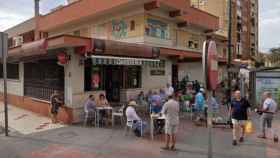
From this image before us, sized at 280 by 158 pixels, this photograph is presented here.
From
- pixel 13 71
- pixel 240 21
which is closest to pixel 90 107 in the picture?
pixel 13 71

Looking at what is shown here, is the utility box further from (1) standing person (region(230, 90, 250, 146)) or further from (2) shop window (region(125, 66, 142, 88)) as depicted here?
(2) shop window (region(125, 66, 142, 88))

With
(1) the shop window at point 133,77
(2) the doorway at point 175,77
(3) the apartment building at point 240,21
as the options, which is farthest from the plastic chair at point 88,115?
(3) the apartment building at point 240,21

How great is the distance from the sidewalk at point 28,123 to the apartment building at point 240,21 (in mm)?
25152

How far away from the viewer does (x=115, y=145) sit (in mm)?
7496

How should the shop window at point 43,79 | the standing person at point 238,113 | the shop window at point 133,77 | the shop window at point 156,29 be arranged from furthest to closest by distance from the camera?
the shop window at point 156,29 < the shop window at point 133,77 < the shop window at point 43,79 < the standing person at point 238,113

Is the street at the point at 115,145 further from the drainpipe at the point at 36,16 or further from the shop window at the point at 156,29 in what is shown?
the drainpipe at the point at 36,16

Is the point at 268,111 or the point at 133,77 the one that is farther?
the point at 133,77

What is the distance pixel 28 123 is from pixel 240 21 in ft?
133

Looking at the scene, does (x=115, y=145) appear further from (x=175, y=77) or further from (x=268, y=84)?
(x=175, y=77)

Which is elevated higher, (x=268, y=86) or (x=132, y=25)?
(x=132, y=25)

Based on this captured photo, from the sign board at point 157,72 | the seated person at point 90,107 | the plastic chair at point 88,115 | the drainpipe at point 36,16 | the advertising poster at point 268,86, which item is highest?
the drainpipe at point 36,16

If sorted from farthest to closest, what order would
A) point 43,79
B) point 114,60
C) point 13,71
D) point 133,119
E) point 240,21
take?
point 240,21
point 13,71
point 43,79
point 114,60
point 133,119

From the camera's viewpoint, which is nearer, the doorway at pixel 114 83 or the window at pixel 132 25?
the doorway at pixel 114 83

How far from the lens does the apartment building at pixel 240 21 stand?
3203cm
